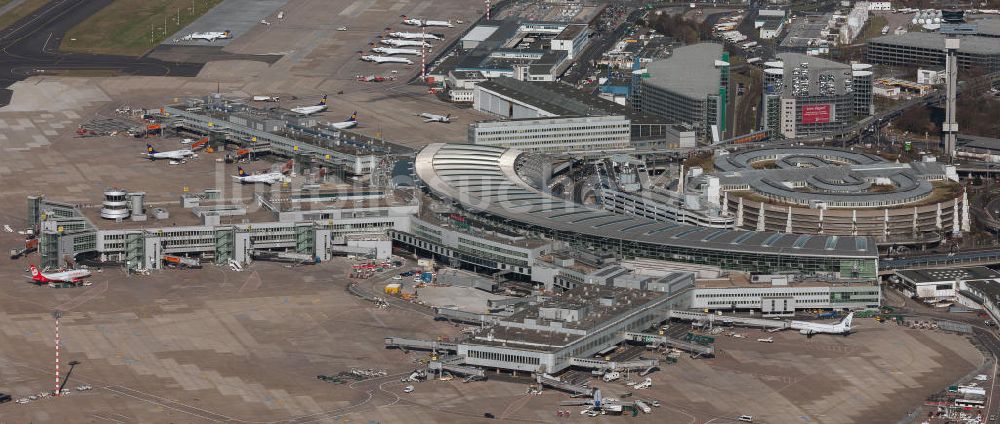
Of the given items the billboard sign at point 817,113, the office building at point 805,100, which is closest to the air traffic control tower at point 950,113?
the office building at point 805,100

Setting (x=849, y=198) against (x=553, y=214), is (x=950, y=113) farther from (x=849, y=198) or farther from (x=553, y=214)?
(x=553, y=214)

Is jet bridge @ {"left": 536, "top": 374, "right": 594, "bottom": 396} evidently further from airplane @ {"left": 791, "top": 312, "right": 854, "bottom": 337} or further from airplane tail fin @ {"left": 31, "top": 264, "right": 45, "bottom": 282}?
airplane tail fin @ {"left": 31, "top": 264, "right": 45, "bottom": 282}

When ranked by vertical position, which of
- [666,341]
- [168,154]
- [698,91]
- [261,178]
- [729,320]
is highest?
[698,91]

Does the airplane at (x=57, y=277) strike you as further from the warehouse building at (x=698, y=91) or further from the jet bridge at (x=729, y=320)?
the warehouse building at (x=698, y=91)

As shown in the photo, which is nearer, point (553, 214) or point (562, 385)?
point (562, 385)

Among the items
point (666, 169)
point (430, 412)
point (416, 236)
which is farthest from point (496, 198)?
point (430, 412)


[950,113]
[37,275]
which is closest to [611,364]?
[37,275]
